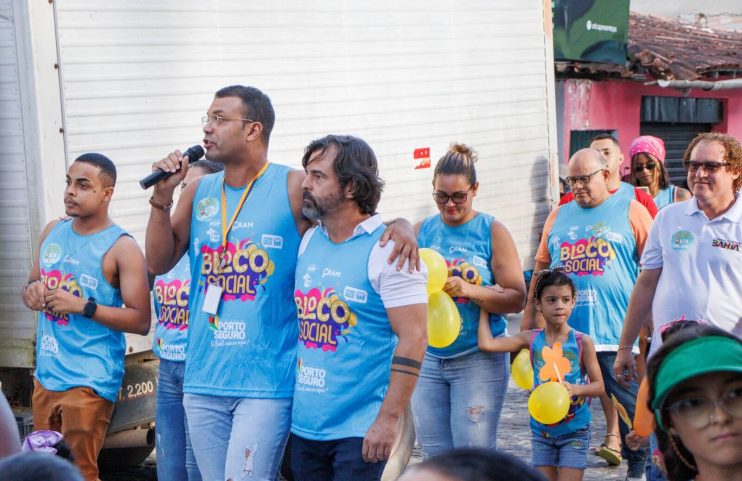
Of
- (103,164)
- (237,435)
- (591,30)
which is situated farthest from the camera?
(591,30)

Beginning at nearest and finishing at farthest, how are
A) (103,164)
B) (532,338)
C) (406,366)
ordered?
(406,366), (103,164), (532,338)

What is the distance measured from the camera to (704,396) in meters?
2.86

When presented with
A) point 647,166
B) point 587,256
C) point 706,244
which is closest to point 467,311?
point 706,244

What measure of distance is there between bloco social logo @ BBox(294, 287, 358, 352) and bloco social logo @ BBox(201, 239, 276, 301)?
291mm

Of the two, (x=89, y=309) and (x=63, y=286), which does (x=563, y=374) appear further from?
(x=63, y=286)

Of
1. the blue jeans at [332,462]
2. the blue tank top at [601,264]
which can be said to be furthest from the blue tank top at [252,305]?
the blue tank top at [601,264]

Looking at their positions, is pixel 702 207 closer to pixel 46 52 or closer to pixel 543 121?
pixel 46 52

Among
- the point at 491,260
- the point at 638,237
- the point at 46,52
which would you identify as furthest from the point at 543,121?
the point at 46,52

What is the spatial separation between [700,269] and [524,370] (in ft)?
5.20

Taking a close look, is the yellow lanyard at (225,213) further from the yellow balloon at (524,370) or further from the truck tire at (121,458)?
the truck tire at (121,458)

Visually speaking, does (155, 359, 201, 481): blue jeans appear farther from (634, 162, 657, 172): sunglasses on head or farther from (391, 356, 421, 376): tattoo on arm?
(634, 162, 657, 172): sunglasses on head

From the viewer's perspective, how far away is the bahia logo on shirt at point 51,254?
235 inches

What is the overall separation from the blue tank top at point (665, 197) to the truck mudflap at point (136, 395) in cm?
372

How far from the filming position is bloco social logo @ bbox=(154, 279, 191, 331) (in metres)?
5.94
